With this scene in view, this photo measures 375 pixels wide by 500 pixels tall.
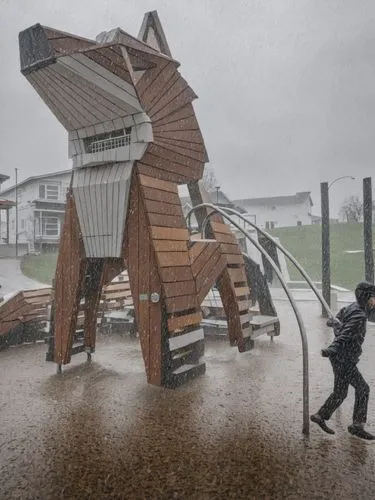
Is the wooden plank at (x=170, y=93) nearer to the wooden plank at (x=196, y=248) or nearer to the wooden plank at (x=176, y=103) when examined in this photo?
the wooden plank at (x=176, y=103)

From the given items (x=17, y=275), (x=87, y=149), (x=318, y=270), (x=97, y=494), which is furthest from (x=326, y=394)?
(x=318, y=270)

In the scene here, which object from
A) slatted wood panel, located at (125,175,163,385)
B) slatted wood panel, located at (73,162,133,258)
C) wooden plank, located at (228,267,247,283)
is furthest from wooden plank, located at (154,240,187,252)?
wooden plank, located at (228,267,247,283)

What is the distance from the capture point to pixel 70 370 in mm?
7754

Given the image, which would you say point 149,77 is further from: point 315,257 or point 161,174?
point 315,257

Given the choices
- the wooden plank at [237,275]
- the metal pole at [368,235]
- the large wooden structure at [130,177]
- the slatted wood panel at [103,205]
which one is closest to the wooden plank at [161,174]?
the large wooden structure at [130,177]

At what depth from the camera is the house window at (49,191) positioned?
38.4 metres

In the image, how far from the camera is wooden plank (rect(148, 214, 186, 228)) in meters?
6.63

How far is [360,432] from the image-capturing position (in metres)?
4.73

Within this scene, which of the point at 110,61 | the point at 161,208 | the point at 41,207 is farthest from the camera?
the point at 41,207

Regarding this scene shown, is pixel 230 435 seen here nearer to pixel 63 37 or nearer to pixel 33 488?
pixel 33 488

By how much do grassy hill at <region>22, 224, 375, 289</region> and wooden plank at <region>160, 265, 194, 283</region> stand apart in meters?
18.4

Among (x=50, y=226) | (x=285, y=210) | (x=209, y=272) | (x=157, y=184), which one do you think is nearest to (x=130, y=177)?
(x=157, y=184)

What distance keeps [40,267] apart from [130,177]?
79.7ft

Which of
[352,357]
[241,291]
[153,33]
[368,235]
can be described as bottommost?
[352,357]
